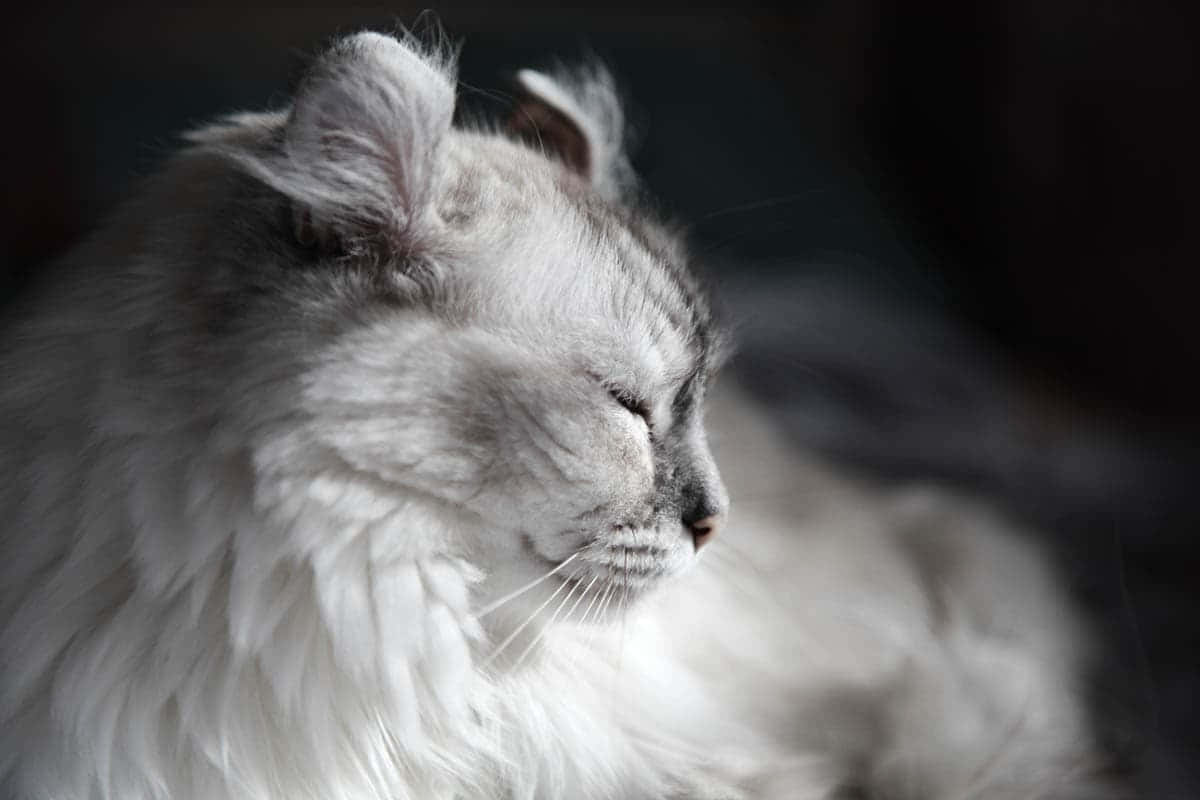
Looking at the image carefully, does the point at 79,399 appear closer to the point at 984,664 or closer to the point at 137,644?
the point at 137,644

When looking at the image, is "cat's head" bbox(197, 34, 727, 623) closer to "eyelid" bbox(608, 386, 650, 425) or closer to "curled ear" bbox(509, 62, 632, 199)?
"eyelid" bbox(608, 386, 650, 425)

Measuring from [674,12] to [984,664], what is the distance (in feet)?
5.81

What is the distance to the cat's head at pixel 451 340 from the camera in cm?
93

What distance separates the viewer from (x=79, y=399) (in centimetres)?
102

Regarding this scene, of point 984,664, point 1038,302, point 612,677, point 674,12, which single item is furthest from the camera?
point 674,12

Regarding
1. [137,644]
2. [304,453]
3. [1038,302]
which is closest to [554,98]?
[304,453]

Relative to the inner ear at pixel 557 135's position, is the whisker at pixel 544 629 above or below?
below

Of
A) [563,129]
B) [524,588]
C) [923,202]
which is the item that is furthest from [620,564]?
[923,202]

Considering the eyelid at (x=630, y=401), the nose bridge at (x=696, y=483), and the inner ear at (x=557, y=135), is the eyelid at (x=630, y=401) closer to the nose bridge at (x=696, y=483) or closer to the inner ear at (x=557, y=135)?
the nose bridge at (x=696, y=483)

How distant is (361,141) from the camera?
927 millimetres

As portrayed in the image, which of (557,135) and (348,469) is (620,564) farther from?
(557,135)

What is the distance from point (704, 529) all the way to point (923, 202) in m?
1.64

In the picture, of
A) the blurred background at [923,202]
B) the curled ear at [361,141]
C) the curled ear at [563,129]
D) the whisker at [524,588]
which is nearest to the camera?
the curled ear at [361,141]

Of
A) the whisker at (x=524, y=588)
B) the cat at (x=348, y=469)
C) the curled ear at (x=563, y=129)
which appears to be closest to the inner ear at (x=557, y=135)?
the curled ear at (x=563, y=129)
